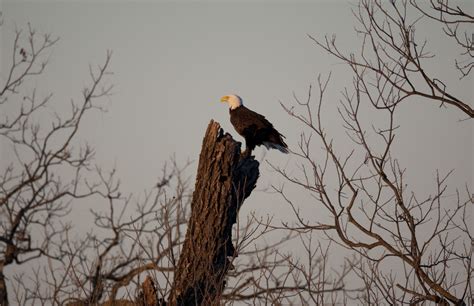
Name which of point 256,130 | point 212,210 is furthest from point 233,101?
point 212,210

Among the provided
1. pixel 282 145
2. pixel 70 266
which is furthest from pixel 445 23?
pixel 282 145

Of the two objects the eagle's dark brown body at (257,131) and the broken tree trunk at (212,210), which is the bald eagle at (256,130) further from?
the broken tree trunk at (212,210)

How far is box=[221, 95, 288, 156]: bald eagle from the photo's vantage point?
841 centimetres

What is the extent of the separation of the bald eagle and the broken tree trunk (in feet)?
8.89

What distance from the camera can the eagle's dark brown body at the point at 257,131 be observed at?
8.41 meters

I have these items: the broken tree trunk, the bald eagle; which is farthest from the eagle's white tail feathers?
the broken tree trunk

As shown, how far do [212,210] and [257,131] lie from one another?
122 inches

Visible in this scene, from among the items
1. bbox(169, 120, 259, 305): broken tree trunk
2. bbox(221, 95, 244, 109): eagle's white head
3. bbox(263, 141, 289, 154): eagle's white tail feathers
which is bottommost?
bbox(169, 120, 259, 305): broken tree trunk

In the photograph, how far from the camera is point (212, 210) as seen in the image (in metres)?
5.45

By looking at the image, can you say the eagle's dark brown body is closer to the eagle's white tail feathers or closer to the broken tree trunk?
the eagle's white tail feathers

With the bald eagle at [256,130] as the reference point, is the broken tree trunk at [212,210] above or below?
below


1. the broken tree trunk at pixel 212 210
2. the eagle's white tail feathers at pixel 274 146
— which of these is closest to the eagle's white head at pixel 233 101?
the eagle's white tail feathers at pixel 274 146

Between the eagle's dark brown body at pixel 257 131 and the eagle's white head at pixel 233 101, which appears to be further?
the eagle's white head at pixel 233 101

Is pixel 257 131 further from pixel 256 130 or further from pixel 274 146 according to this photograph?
pixel 274 146
